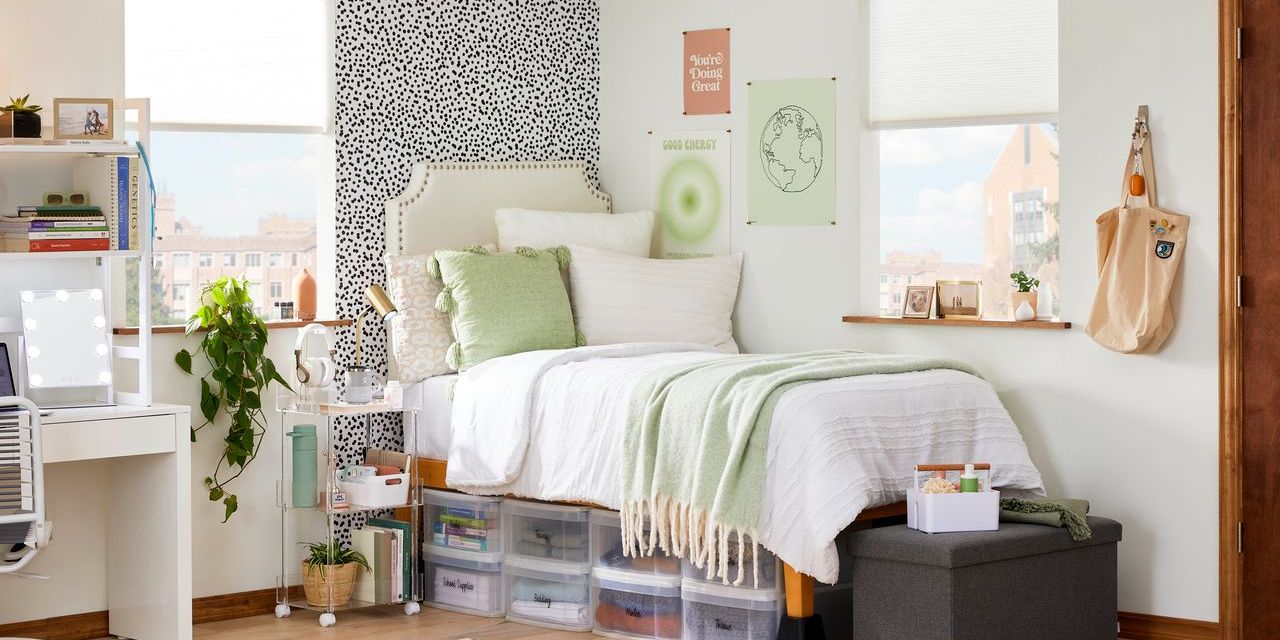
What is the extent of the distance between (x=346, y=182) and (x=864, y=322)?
1.92 m

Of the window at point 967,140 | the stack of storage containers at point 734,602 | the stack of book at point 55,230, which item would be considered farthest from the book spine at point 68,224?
the window at point 967,140

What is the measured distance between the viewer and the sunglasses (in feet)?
13.6

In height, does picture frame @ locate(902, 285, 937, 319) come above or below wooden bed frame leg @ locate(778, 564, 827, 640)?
above

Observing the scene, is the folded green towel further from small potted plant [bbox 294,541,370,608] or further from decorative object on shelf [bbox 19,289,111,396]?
decorative object on shelf [bbox 19,289,111,396]

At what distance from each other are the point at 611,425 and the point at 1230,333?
6.05 feet

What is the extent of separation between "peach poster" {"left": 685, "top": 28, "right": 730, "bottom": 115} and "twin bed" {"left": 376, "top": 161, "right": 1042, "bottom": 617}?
65 centimetres

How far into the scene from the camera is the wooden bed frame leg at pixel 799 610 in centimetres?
374

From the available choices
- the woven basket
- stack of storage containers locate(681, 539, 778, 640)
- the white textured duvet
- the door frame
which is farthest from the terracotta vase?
the woven basket

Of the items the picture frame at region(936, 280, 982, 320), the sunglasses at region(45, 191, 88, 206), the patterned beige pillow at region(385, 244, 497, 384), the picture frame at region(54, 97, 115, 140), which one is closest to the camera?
the picture frame at region(54, 97, 115, 140)

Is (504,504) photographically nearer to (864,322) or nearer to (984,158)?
(864,322)

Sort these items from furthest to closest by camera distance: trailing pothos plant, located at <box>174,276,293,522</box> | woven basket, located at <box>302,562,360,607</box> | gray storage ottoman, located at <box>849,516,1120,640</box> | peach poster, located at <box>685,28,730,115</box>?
peach poster, located at <box>685,28,730,115</box> → woven basket, located at <box>302,562,360,607</box> → trailing pothos plant, located at <box>174,276,293,522</box> → gray storage ottoman, located at <box>849,516,1120,640</box>

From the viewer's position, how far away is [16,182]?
4180 mm

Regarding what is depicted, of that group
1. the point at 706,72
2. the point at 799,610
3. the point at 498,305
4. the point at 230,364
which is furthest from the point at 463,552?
the point at 706,72

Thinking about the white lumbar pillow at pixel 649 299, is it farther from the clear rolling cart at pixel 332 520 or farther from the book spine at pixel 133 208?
the book spine at pixel 133 208
